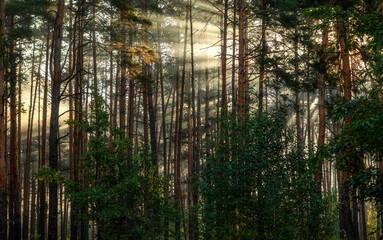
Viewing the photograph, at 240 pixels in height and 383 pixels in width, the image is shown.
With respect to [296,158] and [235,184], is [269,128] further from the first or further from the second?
[235,184]

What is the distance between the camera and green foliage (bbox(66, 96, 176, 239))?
877 centimetres

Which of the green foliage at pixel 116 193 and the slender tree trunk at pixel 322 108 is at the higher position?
the slender tree trunk at pixel 322 108

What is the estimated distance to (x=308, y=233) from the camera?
9.23 m

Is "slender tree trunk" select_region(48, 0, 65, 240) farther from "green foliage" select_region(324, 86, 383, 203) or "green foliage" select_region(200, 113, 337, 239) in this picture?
"green foliage" select_region(324, 86, 383, 203)

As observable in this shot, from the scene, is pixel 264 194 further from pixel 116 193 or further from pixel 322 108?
pixel 322 108

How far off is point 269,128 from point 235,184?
1840 mm

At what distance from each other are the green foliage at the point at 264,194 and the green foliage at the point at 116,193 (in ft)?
4.76

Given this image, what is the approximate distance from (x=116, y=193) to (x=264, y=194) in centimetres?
375

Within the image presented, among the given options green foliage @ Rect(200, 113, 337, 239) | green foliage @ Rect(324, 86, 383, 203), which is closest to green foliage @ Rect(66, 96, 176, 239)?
green foliage @ Rect(200, 113, 337, 239)

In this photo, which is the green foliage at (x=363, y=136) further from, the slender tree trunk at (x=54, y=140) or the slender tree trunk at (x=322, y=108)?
the slender tree trunk at (x=54, y=140)

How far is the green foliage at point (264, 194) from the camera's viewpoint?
9.26m

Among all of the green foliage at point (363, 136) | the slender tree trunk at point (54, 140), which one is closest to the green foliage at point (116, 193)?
the slender tree trunk at point (54, 140)

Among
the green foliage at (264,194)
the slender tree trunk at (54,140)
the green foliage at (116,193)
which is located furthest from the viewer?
the slender tree trunk at (54,140)

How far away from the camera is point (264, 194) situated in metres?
9.43
